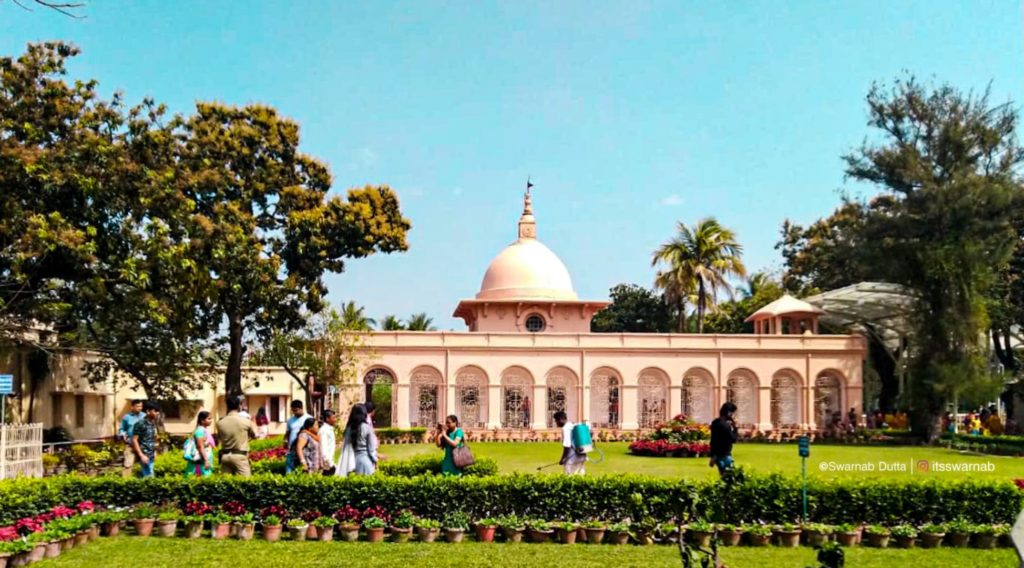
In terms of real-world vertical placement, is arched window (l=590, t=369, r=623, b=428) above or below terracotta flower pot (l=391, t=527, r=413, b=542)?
above

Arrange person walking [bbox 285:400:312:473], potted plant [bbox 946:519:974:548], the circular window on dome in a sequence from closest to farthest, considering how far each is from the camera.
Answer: potted plant [bbox 946:519:974:548] → person walking [bbox 285:400:312:473] → the circular window on dome

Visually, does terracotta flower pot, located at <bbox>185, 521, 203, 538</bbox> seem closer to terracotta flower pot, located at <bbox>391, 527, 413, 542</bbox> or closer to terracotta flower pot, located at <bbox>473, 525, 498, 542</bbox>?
terracotta flower pot, located at <bbox>391, 527, 413, 542</bbox>

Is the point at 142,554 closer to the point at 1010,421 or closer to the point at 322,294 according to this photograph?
the point at 322,294

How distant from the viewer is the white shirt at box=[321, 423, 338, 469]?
13383 mm

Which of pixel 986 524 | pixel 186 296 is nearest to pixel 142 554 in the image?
pixel 986 524

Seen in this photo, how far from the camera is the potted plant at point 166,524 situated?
11156 mm

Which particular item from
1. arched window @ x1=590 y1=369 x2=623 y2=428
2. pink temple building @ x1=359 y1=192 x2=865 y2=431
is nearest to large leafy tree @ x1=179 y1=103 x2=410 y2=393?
pink temple building @ x1=359 y1=192 x2=865 y2=431

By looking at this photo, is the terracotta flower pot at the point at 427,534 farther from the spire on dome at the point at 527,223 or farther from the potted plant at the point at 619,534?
the spire on dome at the point at 527,223

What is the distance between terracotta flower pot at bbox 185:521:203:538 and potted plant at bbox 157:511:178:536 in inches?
7.7

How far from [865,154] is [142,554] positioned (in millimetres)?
28869

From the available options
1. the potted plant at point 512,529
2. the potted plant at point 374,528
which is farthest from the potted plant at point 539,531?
the potted plant at point 374,528

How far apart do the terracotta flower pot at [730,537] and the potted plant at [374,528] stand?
411 cm

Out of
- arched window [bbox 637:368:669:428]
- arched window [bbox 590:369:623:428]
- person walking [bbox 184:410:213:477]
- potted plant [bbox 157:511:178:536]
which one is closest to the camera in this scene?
potted plant [bbox 157:511:178:536]

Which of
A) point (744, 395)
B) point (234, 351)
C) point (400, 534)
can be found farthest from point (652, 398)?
point (400, 534)
